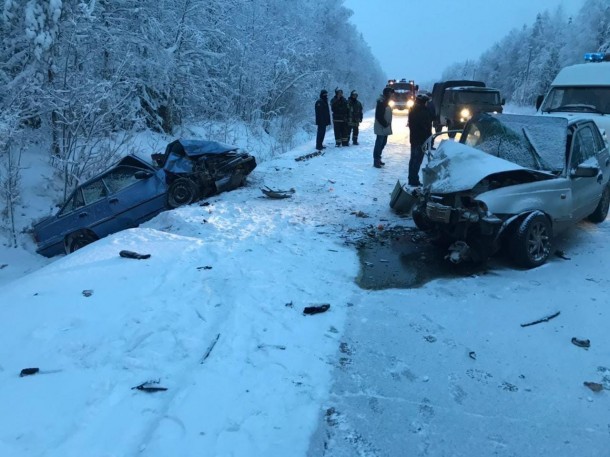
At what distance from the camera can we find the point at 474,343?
3947mm

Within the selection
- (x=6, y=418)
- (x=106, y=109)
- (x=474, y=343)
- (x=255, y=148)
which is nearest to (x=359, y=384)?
(x=474, y=343)

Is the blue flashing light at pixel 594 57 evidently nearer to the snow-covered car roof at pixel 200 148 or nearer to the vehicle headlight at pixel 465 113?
the vehicle headlight at pixel 465 113

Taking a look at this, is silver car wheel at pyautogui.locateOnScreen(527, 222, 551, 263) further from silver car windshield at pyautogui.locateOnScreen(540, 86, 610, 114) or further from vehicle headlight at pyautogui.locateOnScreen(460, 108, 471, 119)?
vehicle headlight at pyautogui.locateOnScreen(460, 108, 471, 119)

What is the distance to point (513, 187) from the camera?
536cm

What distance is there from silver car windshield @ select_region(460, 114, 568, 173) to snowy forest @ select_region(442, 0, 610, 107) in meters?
44.3

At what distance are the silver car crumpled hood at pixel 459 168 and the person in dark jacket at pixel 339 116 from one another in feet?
26.3

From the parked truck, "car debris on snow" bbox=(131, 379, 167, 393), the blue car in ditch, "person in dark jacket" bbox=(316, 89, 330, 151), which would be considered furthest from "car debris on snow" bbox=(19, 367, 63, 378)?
the parked truck

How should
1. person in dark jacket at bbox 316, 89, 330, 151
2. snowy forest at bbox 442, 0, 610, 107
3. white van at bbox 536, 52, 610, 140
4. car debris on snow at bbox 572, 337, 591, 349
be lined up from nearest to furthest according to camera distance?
car debris on snow at bbox 572, 337, 591, 349 < white van at bbox 536, 52, 610, 140 < person in dark jacket at bbox 316, 89, 330, 151 < snowy forest at bbox 442, 0, 610, 107

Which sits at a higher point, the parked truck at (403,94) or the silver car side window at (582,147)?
the parked truck at (403,94)

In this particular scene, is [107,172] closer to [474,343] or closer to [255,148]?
[474,343]

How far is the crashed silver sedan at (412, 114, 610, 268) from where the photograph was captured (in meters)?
5.25

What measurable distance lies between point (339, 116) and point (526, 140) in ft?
29.7

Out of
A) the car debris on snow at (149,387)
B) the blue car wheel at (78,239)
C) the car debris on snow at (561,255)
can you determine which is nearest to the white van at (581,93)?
the car debris on snow at (561,255)

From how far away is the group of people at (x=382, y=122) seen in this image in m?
9.23
